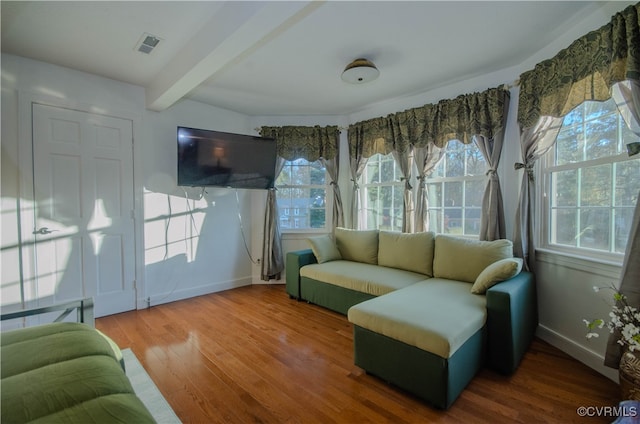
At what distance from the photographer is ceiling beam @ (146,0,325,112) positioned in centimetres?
167

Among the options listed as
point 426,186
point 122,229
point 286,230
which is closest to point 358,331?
point 426,186

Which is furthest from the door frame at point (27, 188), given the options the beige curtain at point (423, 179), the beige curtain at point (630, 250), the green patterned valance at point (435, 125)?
the beige curtain at point (630, 250)

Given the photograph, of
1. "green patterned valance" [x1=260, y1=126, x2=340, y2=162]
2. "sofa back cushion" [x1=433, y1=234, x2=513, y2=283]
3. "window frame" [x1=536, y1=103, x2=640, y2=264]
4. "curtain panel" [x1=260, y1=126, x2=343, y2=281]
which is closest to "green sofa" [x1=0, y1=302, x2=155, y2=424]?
"sofa back cushion" [x1=433, y1=234, x2=513, y2=283]

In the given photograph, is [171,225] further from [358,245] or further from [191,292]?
[358,245]

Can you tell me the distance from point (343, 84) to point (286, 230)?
7.20 ft

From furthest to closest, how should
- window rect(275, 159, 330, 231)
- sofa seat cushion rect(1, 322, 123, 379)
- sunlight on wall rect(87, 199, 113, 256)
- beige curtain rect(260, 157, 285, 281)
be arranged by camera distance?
1. window rect(275, 159, 330, 231)
2. beige curtain rect(260, 157, 285, 281)
3. sunlight on wall rect(87, 199, 113, 256)
4. sofa seat cushion rect(1, 322, 123, 379)

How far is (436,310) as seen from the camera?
6.26 ft

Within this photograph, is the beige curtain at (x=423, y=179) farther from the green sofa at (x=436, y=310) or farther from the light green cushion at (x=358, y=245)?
the light green cushion at (x=358, y=245)

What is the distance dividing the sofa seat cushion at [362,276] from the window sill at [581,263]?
1.03m

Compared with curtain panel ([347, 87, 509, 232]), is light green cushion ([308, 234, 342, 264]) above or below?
below

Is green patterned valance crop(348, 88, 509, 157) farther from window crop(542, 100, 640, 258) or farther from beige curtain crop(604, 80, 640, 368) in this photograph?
beige curtain crop(604, 80, 640, 368)

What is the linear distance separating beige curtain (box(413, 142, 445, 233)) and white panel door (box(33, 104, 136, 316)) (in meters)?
3.32

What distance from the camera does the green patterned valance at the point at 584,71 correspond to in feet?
5.49

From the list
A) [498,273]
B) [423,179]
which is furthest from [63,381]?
[423,179]
